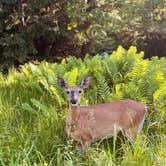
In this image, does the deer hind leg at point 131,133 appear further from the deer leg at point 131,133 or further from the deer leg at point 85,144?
the deer leg at point 85,144

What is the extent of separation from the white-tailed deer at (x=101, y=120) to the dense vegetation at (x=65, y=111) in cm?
12

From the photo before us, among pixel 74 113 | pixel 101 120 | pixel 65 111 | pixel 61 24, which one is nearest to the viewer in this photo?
pixel 74 113

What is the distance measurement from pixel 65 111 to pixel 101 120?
3.75 feet

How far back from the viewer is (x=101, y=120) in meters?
4.48

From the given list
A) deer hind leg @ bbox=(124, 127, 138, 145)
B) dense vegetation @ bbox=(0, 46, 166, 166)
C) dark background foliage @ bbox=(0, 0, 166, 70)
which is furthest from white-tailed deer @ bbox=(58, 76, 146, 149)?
dark background foliage @ bbox=(0, 0, 166, 70)

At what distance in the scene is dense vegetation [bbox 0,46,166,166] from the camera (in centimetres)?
398

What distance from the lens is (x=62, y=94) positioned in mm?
6047

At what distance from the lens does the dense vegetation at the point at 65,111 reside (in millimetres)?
3977

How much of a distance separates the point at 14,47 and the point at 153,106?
6.17 meters

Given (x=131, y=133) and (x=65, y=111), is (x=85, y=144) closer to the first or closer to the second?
(x=131, y=133)

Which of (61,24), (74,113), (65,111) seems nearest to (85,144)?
(74,113)

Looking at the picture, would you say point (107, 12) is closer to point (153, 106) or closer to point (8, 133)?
point (153, 106)

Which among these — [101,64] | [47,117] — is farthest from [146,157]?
[101,64]

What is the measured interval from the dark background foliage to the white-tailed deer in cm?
646
